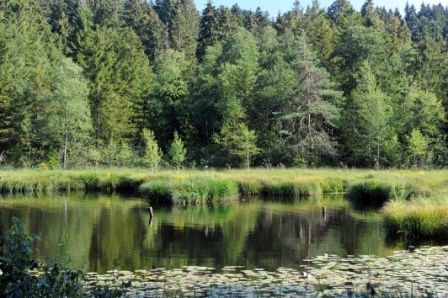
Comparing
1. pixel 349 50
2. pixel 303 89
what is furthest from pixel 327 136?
pixel 349 50

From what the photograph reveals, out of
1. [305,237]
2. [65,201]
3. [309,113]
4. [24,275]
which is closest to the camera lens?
[24,275]

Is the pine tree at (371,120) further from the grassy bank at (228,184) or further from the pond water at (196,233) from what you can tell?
the pond water at (196,233)

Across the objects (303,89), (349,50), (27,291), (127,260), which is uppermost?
(349,50)

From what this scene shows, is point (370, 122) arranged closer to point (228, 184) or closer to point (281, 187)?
point (281, 187)

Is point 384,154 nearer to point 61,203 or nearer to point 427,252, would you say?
point 61,203

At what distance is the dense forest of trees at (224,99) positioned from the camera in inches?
2445

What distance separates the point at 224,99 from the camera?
6838 cm

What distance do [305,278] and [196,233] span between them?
9.03 metres

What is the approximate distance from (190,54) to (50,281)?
93.1m

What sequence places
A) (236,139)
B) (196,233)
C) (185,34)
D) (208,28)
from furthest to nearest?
(208,28), (185,34), (236,139), (196,233)

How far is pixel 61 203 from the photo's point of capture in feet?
113

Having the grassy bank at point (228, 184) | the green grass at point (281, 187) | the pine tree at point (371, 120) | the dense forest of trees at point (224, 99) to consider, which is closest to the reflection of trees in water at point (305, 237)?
the green grass at point (281, 187)

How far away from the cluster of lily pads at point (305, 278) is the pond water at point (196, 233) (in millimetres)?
908

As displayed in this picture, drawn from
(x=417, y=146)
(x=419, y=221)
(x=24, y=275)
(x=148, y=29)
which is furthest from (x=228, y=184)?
(x=148, y=29)
